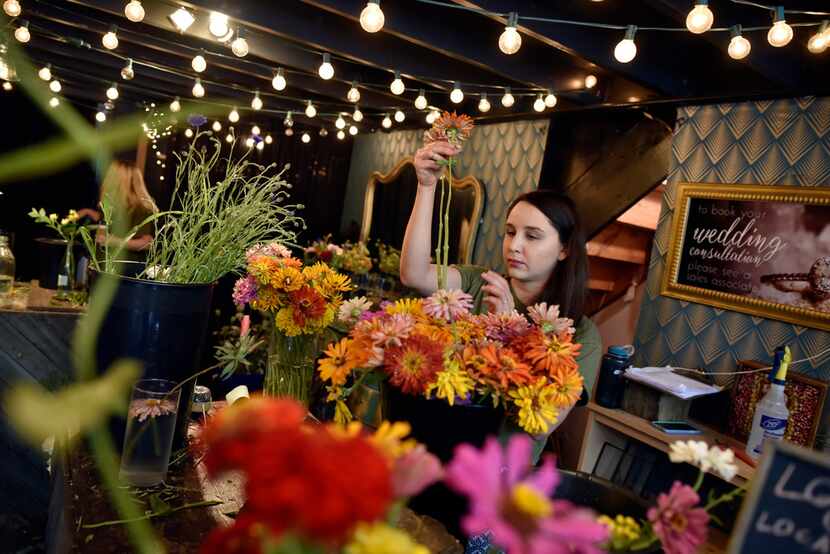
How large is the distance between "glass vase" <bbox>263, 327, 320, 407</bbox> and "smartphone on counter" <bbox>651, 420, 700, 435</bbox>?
6.18 feet

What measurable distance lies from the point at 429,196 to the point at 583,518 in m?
1.08

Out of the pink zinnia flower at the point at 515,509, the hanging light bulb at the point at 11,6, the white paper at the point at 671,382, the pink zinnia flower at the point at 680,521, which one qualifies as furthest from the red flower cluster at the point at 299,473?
the hanging light bulb at the point at 11,6

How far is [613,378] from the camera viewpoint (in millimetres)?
2715

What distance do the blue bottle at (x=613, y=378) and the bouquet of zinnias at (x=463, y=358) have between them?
2105 millimetres

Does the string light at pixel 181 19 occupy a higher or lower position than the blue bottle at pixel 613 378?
higher

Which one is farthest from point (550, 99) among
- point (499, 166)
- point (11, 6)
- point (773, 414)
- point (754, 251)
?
point (11, 6)

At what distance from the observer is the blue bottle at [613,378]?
107 inches

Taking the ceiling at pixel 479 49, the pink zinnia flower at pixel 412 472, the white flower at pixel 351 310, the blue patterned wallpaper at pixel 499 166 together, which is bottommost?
the pink zinnia flower at pixel 412 472

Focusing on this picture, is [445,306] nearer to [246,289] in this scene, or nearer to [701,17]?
[246,289]

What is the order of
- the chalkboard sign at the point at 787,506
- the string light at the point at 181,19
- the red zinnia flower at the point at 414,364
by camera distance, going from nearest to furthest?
the chalkboard sign at the point at 787,506 → the red zinnia flower at the point at 414,364 → the string light at the point at 181,19

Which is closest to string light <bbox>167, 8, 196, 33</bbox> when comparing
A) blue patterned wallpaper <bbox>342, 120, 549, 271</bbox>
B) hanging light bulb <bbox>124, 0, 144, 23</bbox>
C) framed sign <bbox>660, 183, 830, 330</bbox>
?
hanging light bulb <bbox>124, 0, 144, 23</bbox>

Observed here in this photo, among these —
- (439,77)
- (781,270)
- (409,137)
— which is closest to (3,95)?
(409,137)

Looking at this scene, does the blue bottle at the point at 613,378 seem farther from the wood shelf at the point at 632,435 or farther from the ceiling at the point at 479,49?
the ceiling at the point at 479,49

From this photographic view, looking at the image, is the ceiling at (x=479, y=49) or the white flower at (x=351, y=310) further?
the ceiling at (x=479, y=49)
